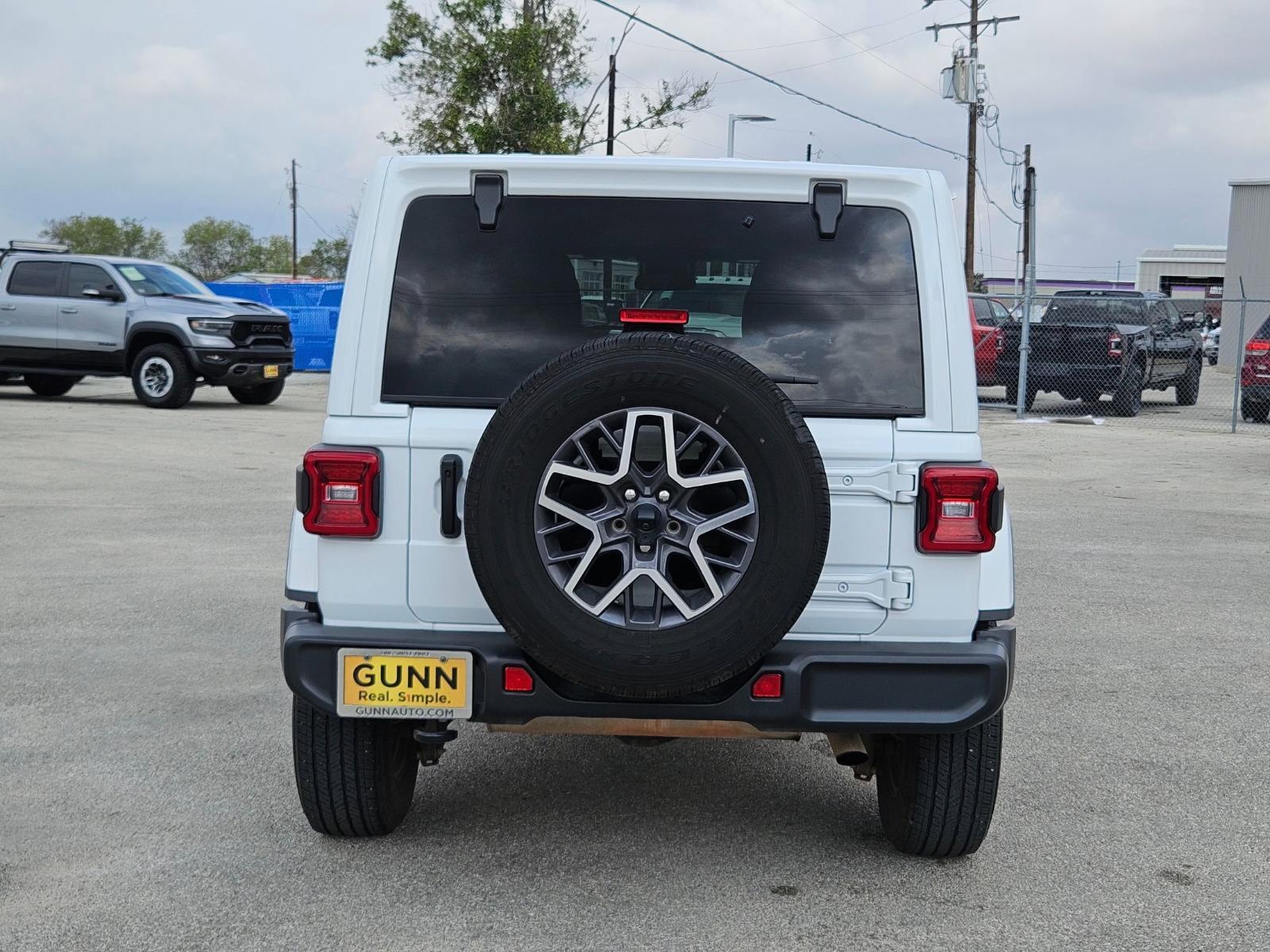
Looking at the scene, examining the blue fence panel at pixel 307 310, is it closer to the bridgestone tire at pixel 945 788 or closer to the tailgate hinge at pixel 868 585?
the bridgestone tire at pixel 945 788

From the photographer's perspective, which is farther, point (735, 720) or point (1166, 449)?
point (1166, 449)

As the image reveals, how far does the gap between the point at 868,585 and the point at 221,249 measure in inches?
3973

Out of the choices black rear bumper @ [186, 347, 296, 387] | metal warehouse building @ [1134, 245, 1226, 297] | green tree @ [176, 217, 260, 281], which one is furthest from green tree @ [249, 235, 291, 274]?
black rear bumper @ [186, 347, 296, 387]

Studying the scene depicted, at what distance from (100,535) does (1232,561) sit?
23.4 feet

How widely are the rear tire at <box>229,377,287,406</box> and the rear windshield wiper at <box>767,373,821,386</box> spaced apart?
16.9 m

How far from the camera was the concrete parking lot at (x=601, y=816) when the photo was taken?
3432 millimetres

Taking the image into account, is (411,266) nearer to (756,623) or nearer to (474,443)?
(474,443)

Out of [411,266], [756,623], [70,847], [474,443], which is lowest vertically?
[70,847]

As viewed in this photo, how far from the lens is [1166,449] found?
1650 cm

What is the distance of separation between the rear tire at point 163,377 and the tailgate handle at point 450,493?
16.0 metres

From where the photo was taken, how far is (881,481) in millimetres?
3459

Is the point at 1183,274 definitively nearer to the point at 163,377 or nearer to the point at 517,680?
the point at 163,377

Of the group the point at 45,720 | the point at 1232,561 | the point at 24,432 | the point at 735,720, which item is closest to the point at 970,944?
the point at 735,720

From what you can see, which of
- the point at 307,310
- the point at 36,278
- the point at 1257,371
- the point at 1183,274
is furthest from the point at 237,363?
the point at 1183,274
